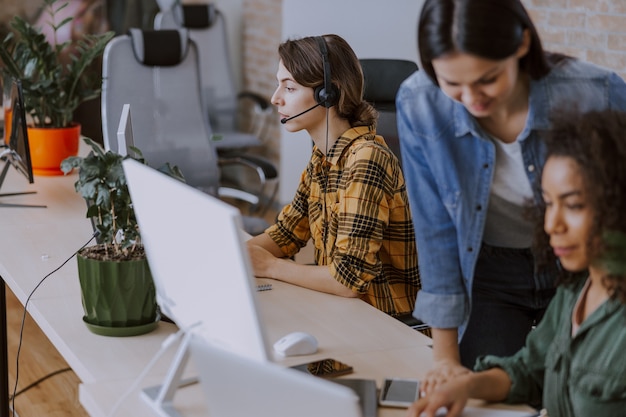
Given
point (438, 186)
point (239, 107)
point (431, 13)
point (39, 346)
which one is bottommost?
point (39, 346)

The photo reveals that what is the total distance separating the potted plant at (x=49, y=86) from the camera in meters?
3.38

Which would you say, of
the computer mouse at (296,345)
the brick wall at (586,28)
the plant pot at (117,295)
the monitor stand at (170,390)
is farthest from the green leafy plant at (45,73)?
the monitor stand at (170,390)

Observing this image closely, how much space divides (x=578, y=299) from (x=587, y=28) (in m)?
2.30

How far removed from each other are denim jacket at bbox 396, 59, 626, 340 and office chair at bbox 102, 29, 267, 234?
2.46m

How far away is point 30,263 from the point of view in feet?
8.20

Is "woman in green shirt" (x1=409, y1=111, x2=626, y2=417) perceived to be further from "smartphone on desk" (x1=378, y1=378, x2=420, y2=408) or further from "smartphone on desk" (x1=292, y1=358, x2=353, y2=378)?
"smartphone on desk" (x1=292, y1=358, x2=353, y2=378)

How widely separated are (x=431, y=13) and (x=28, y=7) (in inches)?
193

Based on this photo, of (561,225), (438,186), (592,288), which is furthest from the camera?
(438,186)

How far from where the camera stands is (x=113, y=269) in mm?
1970

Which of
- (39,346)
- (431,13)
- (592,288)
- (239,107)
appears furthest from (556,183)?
(239,107)

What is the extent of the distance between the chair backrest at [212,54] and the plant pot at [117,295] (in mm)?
3725

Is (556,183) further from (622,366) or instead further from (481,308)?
(481,308)

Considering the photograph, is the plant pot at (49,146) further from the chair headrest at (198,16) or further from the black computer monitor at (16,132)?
the chair headrest at (198,16)

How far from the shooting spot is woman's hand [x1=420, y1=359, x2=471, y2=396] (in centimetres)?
163
